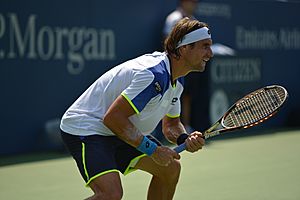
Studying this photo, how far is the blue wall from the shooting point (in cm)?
724

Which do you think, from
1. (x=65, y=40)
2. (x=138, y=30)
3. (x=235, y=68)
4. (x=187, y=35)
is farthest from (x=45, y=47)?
(x=187, y=35)

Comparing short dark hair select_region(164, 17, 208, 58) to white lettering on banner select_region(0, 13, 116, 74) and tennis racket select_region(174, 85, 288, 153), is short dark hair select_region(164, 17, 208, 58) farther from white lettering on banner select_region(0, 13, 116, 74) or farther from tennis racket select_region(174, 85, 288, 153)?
white lettering on banner select_region(0, 13, 116, 74)

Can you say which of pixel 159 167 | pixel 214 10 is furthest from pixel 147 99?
pixel 214 10

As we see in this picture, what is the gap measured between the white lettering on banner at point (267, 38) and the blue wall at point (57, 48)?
63 centimetres

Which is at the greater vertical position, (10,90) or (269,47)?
(10,90)

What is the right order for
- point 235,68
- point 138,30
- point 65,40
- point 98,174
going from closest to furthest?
1. point 98,174
2. point 65,40
3. point 138,30
4. point 235,68

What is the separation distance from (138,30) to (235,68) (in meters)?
1.77

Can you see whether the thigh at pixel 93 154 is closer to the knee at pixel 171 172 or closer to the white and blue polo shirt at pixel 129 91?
the white and blue polo shirt at pixel 129 91

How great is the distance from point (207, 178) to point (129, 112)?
112 inches

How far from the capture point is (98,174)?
3494 millimetres

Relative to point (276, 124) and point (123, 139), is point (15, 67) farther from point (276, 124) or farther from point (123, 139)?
point (276, 124)

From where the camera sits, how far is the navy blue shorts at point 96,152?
11.6ft

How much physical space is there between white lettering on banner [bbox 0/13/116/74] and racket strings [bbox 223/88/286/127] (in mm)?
3661

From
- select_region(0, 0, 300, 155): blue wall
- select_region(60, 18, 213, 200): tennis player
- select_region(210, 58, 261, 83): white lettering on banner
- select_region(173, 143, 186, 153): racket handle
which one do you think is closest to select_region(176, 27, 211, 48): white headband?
select_region(60, 18, 213, 200): tennis player
